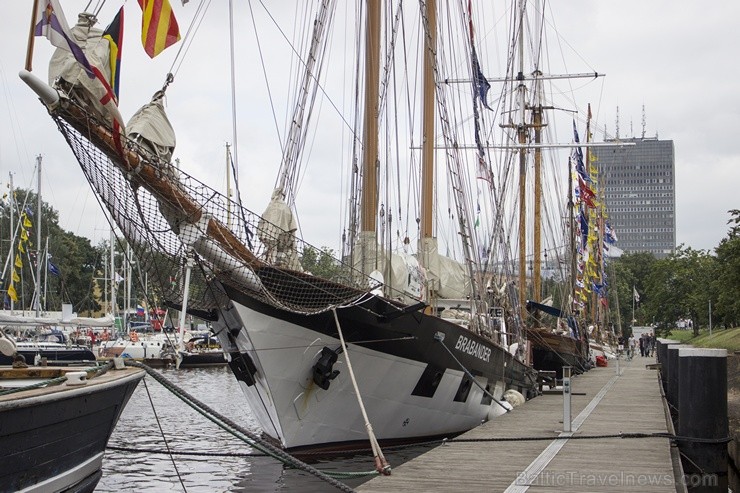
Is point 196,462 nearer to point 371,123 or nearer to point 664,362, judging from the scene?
point 371,123

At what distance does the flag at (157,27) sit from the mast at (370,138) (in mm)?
9279

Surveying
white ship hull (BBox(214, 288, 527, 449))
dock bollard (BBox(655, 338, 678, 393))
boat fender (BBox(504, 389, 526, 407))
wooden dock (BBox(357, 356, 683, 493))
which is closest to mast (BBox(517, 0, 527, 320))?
dock bollard (BBox(655, 338, 678, 393))

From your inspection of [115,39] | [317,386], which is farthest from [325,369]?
[115,39]

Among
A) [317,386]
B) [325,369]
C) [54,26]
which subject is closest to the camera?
[54,26]

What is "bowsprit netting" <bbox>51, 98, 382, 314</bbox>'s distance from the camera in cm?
1209

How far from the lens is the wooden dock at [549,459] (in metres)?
10.1

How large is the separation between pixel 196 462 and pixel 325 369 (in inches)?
181

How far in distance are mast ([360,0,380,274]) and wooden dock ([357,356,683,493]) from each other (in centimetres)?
502

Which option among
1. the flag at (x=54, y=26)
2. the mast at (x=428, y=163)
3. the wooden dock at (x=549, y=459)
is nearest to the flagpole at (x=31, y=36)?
the flag at (x=54, y=26)

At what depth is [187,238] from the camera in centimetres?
1373

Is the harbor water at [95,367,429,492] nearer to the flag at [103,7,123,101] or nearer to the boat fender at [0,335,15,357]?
the boat fender at [0,335,15,357]

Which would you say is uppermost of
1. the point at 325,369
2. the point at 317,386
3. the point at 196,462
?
the point at 325,369

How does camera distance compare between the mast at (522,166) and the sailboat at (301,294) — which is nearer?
the sailboat at (301,294)

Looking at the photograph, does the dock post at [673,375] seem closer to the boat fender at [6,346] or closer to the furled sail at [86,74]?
the furled sail at [86,74]
